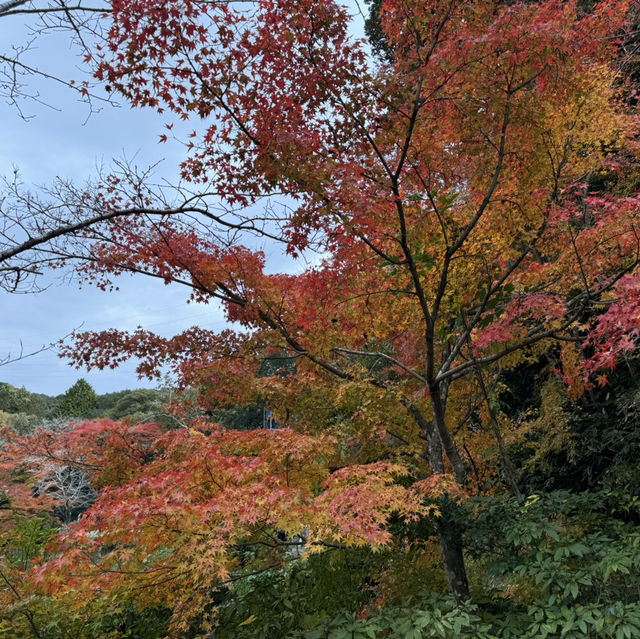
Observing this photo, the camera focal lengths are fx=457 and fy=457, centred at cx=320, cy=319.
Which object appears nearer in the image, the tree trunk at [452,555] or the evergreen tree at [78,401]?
the tree trunk at [452,555]

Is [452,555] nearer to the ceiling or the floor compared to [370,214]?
nearer to the floor

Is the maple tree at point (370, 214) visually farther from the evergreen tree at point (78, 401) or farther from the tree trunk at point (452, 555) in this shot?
the evergreen tree at point (78, 401)

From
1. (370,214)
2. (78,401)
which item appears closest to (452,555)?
(370,214)

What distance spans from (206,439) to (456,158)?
3515mm

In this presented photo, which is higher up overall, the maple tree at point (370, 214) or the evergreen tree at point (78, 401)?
the evergreen tree at point (78, 401)

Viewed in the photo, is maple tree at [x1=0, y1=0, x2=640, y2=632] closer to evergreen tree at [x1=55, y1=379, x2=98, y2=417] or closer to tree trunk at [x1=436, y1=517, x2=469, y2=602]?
tree trunk at [x1=436, y1=517, x2=469, y2=602]

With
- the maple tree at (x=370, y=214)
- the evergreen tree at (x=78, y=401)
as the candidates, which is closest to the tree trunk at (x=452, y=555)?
the maple tree at (x=370, y=214)

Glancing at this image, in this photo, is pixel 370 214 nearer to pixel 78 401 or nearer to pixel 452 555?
pixel 452 555

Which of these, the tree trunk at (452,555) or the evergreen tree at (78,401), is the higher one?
the evergreen tree at (78,401)

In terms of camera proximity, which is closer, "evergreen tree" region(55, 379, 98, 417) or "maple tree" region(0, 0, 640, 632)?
"maple tree" region(0, 0, 640, 632)

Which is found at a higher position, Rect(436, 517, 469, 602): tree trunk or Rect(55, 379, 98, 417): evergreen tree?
Rect(55, 379, 98, 417): evergreen tree

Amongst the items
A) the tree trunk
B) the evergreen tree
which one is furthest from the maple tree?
the evergreen tree

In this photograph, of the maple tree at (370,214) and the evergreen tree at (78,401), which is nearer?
the maple tree at (370,214)

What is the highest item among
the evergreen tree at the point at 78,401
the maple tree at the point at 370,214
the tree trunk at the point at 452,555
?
the evergreen tree at the point at 78,401
